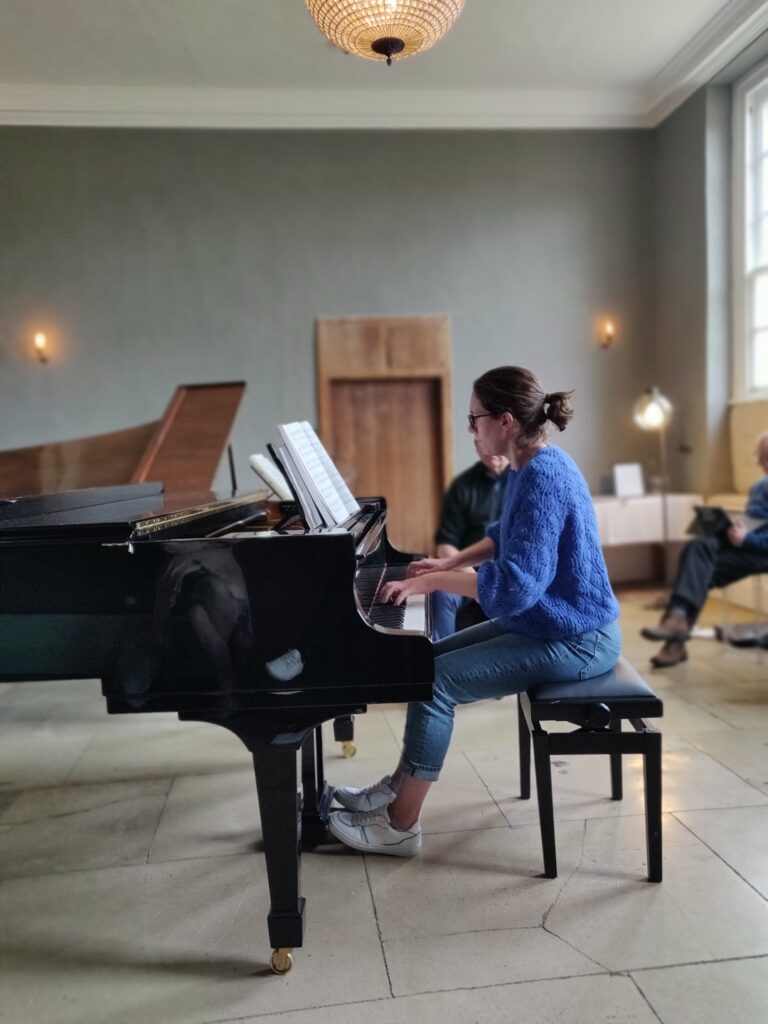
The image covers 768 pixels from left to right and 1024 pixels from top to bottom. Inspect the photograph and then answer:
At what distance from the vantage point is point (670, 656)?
3.88m

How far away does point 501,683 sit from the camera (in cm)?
201

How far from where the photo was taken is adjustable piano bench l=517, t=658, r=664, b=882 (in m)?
1.94

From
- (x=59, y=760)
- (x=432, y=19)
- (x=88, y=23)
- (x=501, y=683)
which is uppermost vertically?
(x=88, y=23)

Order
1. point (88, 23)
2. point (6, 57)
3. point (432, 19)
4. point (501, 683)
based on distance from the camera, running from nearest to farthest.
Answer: point (501, 683)
point (432, 19)
point (88, 23)
point (6, 57)

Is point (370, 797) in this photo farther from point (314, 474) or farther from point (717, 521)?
point (717, 521)

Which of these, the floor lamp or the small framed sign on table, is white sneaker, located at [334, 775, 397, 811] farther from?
the small framed sign on table

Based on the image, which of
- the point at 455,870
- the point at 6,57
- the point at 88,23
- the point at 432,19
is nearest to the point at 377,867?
the point at 455,870

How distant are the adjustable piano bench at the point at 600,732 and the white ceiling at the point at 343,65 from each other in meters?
4.59

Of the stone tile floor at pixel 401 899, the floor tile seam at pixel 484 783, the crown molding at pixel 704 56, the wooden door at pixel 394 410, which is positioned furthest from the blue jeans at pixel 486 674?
the crown molding at pixel 704 56

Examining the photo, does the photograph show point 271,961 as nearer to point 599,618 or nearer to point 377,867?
point 377,867

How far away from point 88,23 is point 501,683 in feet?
16.8

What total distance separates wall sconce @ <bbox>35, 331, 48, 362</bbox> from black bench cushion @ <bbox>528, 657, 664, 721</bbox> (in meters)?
5.38

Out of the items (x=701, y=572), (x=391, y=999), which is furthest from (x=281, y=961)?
(x=701, y=572)

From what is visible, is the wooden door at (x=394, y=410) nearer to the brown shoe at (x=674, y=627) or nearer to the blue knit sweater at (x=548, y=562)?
the brown shoe at (x=674, y=627)
